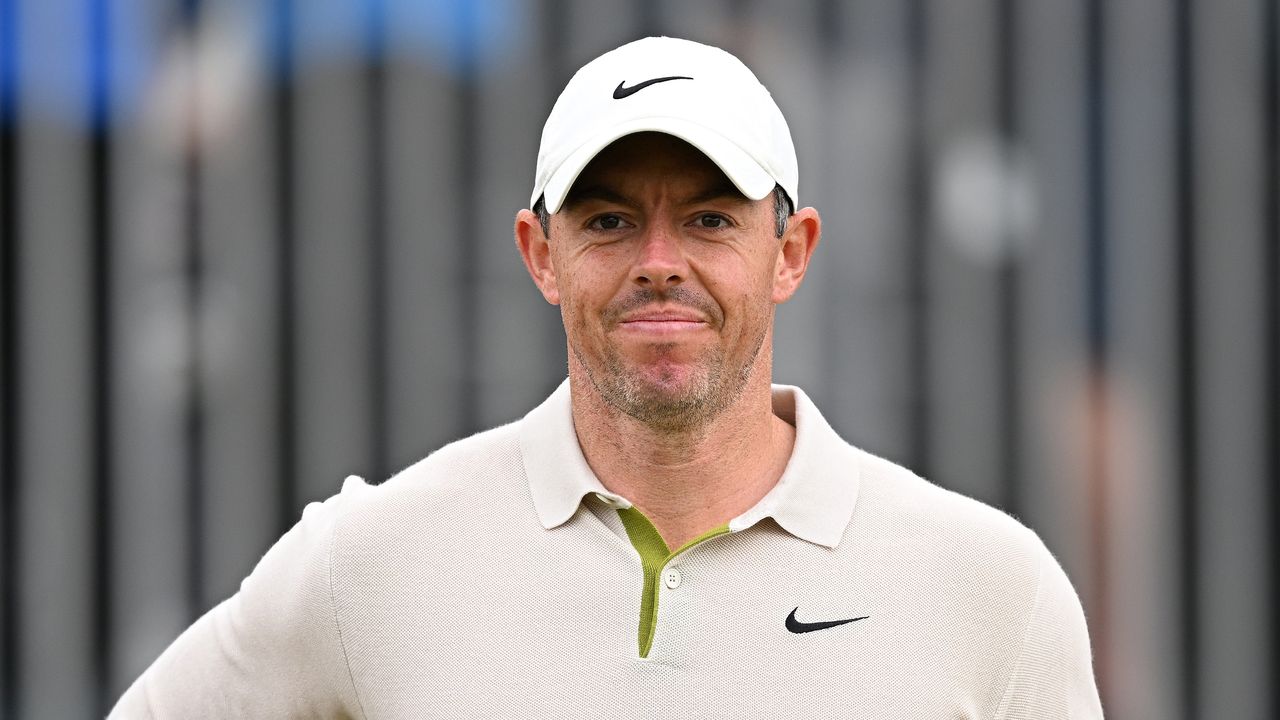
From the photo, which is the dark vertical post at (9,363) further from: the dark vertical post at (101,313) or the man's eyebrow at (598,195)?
the man's eyebrow at (598,195)

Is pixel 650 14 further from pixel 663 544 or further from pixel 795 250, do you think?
pixel 663 544

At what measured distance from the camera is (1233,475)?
190 inches

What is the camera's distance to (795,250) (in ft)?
7.32

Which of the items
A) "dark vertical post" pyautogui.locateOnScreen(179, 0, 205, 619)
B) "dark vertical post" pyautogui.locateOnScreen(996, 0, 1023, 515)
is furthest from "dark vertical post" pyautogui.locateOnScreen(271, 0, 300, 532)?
"dark vertical post" pyautogui.locateOnScreen(996, 0, 1023, 515)

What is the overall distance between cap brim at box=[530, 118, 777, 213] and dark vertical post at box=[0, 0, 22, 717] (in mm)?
3036

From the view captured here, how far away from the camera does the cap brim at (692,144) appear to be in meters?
1.98

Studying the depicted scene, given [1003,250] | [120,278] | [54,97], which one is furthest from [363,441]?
[1003,250]

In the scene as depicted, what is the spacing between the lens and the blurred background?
463cm

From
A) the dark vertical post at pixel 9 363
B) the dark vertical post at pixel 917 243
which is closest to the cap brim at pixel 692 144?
the dark vertical post at pixel 917 243

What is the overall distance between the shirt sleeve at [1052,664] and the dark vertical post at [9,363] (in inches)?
130

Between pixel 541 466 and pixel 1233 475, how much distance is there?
323 cm

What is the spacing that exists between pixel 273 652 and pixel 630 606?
18.9 inches

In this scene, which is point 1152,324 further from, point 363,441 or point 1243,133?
point 363,441

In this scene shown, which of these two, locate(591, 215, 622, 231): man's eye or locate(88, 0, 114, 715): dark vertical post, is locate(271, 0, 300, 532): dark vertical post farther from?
locate(591, 215, 622, 231): man's eye
